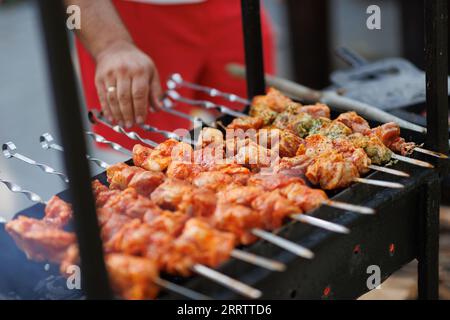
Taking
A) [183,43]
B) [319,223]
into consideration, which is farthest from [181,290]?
[183,43]

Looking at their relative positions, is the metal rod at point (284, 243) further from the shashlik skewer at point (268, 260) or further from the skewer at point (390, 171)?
the skewer at point (390, 171)

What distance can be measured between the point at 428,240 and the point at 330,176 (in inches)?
19.8

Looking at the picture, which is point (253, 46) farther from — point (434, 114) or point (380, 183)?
point (380, 183)

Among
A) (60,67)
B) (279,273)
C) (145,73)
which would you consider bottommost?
(279,273)

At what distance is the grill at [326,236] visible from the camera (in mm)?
1357

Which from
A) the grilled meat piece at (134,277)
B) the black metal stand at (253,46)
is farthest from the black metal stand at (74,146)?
the black metal stand at (253,46)

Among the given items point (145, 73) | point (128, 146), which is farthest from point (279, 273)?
point (128, 146)

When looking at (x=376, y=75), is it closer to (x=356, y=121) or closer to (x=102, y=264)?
(x=356, y=121)

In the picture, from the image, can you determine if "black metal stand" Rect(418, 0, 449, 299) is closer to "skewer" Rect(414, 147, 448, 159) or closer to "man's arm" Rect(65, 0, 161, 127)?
"skewer" Rect(414, 147, 448, 159)

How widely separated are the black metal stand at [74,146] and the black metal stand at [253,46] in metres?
1.82

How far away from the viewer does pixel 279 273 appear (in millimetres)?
1835

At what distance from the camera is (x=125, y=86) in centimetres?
302

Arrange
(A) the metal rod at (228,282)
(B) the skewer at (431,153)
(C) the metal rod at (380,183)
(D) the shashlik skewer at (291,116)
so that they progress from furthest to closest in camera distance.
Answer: (D) the shashlik skewer at (291,116) < (B) the skewer at (431,153) < (C) the metal rod at (380,183) < (A) the metal rod at (228,282)
